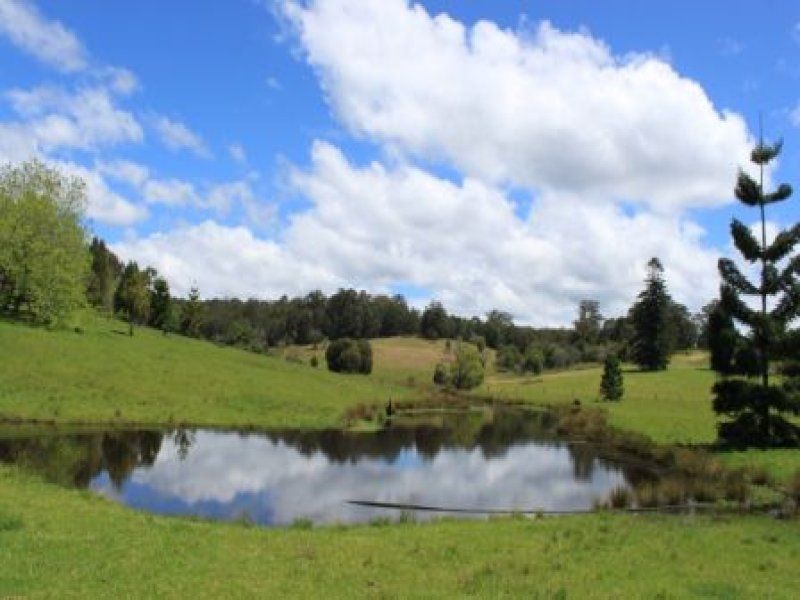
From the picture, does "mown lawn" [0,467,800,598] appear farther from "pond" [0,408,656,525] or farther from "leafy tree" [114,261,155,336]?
"leafy tree" [114,261,155,336]

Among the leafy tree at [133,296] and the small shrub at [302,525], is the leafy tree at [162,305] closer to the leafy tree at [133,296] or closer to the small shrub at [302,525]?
the leafy tree at [133,296]

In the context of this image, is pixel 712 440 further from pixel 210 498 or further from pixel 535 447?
pixel 210 498

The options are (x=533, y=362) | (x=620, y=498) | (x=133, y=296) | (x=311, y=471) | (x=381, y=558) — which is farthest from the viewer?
(x=533, y=362)

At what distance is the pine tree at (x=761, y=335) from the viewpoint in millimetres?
43375

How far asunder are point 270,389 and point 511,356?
102m

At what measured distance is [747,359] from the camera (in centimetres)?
4503

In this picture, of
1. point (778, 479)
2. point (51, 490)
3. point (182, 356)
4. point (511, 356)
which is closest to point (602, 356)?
point (511, 356)

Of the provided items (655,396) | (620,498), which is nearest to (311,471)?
(620,498)

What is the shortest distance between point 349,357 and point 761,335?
96.1 meters

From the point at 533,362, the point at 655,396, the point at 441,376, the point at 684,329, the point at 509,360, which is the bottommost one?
the point at 655,396

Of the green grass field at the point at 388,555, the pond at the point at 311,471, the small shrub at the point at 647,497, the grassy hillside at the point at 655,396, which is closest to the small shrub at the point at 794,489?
the green grass field at the point at 388,555

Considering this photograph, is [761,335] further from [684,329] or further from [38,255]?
[684,329]

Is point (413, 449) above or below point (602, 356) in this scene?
below

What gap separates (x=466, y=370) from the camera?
408ft
